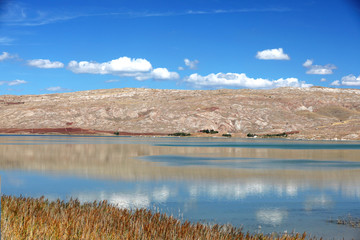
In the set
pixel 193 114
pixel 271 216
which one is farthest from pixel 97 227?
pixel 193 114

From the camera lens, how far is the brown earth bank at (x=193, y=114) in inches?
4956

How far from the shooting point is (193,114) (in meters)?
133

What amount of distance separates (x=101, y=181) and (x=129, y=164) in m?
9.59

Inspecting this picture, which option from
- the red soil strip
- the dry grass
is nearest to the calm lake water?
the dry grass

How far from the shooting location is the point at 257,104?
465ft

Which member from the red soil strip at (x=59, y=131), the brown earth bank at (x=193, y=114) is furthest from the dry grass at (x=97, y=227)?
the red soil strip at (x=59, y=131)

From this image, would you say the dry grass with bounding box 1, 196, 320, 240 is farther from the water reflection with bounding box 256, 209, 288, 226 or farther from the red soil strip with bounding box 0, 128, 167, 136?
the red soil strip with bounding box 0, 128, 167, 136

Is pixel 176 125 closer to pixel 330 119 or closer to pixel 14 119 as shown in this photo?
pixel 330 119

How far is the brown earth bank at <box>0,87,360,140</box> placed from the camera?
12588cm

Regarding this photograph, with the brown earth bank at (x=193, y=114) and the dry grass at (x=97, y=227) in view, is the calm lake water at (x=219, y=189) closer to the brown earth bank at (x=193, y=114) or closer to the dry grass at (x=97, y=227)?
the dry grass at (x=97, y=227)

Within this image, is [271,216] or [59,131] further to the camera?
[59,131]

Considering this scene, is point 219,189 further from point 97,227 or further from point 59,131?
point 59,131

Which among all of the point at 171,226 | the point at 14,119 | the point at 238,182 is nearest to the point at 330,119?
the point at 14,119

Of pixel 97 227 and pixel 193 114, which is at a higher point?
pixel 193 114
